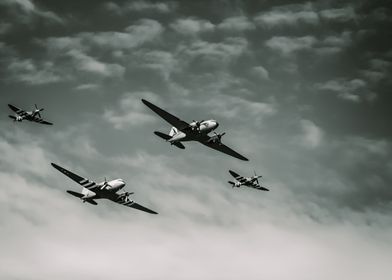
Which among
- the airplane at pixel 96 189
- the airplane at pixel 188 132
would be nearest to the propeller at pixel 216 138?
the airplane at pixel 188 132

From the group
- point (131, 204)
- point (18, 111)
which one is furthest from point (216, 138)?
point (18, 111)

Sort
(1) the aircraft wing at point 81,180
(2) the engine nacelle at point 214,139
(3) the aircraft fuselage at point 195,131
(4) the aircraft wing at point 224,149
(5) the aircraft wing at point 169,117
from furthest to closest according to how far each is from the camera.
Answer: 1. (4) the aircraft wing at point 224,149
2. (2) the engine nacelle at point 214,139
3. (3) the aircraft fuselage at point 195,131
4. (5) the aircraft wing at point 169,117
5. (1) the aircraft wing at point 81,180

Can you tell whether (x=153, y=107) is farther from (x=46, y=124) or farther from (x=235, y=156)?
(x=46, y=124)

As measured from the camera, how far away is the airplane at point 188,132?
60281mm

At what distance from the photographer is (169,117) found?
2373 inches

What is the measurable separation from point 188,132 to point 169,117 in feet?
11.6

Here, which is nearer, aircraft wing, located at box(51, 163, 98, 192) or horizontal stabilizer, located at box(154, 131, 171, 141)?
aircraft wing, located at box(51, 163, 98, 192)

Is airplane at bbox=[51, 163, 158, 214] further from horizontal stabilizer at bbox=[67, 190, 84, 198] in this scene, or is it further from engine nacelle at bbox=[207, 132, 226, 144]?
engine nacelle at bbox=[207, 132, 226, 144]

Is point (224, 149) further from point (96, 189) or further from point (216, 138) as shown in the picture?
point (96, 189)

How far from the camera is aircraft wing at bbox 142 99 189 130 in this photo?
194ft

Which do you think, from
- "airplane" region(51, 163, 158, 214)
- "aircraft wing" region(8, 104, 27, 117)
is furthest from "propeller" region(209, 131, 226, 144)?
"aircraft wing" region(8, 104, 27, 117)

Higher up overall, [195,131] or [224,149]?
[224,149]

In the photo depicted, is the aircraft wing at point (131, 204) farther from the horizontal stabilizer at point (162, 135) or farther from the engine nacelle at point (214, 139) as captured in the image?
the engine nacelle at point (214, 139)

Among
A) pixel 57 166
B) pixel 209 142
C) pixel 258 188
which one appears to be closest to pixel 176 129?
pixel 209 142
